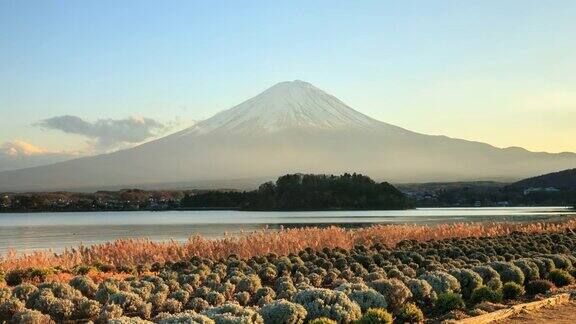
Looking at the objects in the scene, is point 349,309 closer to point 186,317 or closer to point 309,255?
point 186,317

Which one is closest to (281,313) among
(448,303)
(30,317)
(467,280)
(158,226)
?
(30,317)

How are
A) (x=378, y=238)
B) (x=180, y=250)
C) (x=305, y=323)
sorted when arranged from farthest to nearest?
(x=378, y=238)
(x=180, y=250)
(x=305, y=323)

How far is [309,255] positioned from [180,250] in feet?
13.3

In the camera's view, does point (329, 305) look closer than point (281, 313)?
No

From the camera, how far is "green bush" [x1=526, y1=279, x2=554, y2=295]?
16.2 meters

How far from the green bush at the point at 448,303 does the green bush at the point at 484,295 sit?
885 mm

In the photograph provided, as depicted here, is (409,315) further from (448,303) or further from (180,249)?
(180,249)

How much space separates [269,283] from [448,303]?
5132 mm

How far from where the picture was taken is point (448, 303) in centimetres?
1328

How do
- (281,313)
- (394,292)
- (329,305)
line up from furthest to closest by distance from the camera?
(394,292) → (329,305) → (281,313)

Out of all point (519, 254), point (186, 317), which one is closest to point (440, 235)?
point (519, 254)

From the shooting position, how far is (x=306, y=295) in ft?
37.7

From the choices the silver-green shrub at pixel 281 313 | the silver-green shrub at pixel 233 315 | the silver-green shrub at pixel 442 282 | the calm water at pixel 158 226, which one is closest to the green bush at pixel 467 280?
the silver-green shrub at pixel 442 282

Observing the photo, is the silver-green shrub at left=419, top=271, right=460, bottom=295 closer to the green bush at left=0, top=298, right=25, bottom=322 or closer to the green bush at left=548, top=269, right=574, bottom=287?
the green bush at left=548, top=269, right=574, bottom=287
